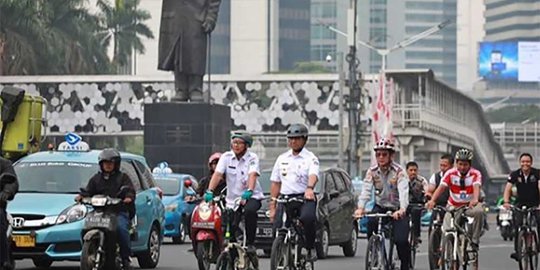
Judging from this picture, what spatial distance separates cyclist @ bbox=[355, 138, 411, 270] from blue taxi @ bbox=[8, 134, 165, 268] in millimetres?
2710

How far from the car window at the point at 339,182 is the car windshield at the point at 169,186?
607cm

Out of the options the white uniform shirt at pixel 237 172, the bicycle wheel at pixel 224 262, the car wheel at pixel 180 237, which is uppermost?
the white uniform shirt at pixel 237 172

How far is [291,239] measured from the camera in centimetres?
1725

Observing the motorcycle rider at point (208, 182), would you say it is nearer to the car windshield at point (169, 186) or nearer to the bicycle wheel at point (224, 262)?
the bicycle wheel at point (224, 262)

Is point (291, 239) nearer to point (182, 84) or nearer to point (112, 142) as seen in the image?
point (182, 84)

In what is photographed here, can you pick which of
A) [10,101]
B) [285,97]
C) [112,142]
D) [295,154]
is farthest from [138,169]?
[112,142]

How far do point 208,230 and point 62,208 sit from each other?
2550 millimetres

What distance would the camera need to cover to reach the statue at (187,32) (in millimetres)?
41375

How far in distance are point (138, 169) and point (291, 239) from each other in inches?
188

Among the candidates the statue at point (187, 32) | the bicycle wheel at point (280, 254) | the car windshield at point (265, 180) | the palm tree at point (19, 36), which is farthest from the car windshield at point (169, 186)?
the palm tree at point (19, 36)

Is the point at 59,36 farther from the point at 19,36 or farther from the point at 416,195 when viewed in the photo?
the point at 416,195

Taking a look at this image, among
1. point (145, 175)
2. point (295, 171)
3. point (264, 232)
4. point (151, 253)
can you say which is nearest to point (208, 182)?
point (145, 175)

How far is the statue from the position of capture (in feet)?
136

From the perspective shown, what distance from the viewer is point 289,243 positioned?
17.1 meters
